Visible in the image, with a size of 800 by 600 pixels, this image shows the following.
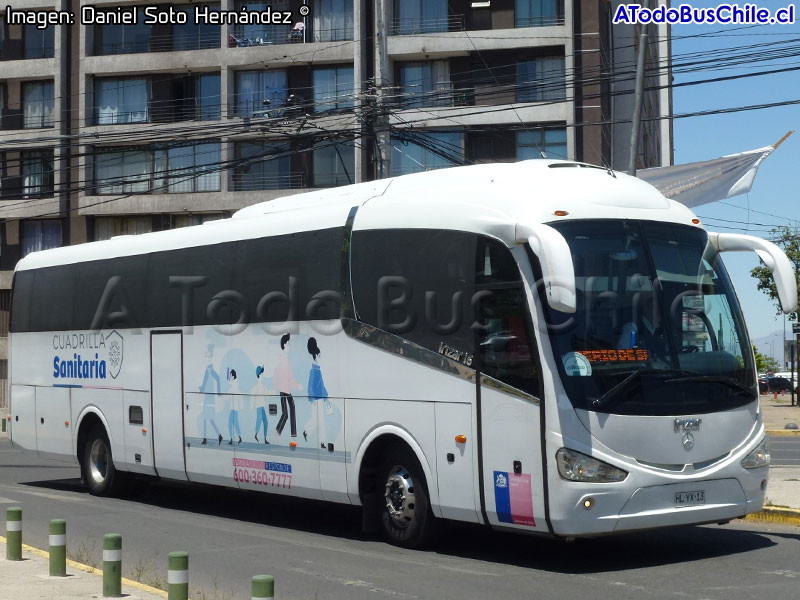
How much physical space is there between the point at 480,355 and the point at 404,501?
73.0 inches

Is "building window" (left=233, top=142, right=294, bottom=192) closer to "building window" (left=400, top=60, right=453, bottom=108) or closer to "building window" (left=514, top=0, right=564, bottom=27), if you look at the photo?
"building window" (left=400, top=60, right=453, bottom=108)

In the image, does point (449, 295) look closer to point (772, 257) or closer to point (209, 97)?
point (772, 257)

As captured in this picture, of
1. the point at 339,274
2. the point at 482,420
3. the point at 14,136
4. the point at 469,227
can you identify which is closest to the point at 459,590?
the point at 482,420

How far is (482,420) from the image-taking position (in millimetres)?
10469

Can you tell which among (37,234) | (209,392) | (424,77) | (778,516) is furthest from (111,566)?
(37,234)

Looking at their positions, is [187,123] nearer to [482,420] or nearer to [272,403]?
→ [272,403]

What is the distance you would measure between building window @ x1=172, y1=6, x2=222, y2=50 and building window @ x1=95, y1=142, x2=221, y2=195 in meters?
4.26

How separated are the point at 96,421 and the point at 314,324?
19.4 ft

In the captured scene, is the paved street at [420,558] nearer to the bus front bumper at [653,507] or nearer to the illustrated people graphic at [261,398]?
the bus front bumper at [653,507]

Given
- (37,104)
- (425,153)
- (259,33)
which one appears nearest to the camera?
(425,153)

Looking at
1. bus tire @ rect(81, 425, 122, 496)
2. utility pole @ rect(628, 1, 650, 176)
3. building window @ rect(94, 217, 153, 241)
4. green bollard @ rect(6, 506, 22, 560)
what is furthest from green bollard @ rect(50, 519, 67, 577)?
building window @ rect(94, 217, 153, 241)

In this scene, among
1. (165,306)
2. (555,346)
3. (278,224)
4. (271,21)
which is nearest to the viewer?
(555,346)

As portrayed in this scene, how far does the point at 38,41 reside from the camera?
5238cm

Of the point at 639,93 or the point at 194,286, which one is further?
the point at 639,93
